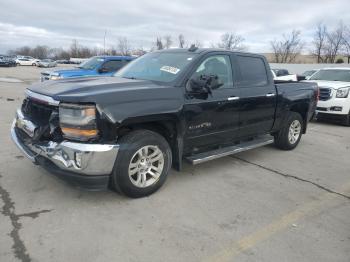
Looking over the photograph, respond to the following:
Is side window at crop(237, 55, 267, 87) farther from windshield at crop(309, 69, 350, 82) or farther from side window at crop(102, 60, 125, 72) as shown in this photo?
side window at crop(102, 60, 125, 72)

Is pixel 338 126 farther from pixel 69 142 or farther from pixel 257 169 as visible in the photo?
pixel 69 142

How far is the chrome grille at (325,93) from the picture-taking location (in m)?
10.3

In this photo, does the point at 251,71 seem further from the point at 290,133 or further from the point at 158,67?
the point at 290,133

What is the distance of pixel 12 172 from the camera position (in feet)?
15.5

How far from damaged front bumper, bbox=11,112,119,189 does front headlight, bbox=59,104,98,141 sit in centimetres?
10

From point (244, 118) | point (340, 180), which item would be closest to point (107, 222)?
point (244, 118)

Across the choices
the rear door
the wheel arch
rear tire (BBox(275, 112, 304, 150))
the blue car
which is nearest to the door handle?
the rear door

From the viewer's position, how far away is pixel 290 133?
663cm

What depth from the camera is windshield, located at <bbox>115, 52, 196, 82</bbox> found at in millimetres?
4611

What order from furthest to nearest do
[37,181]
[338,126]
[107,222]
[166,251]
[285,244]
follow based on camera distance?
[338,126], [37,181], [107,222], [285,244], [166,251]

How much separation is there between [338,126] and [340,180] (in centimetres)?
559

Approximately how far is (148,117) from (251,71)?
7.85 feet

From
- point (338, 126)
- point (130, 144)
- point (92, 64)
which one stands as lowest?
point (338, 126)

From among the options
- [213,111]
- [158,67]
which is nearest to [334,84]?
[213,111]
